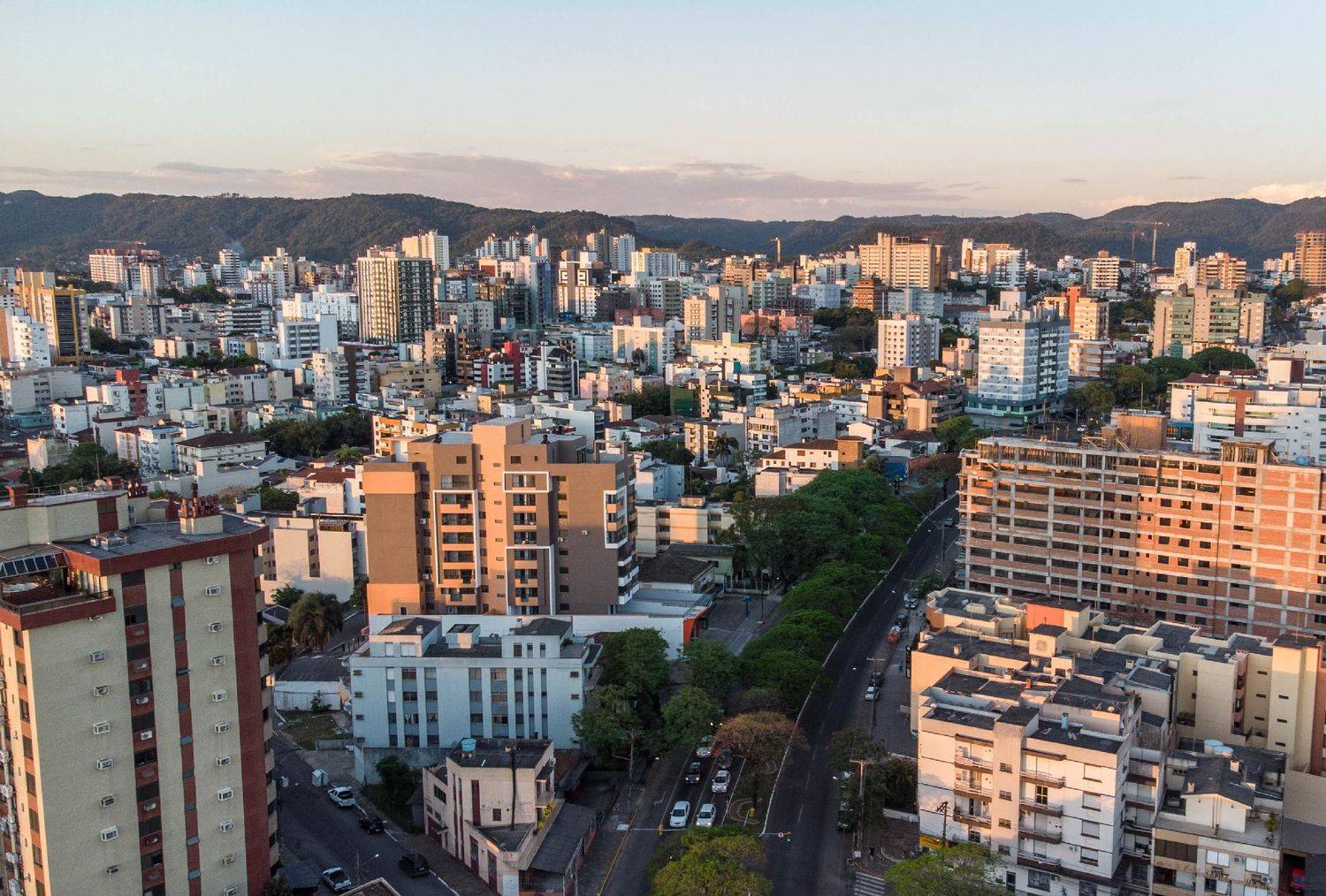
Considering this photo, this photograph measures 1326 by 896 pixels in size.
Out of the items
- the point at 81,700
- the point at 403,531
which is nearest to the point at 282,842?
the point at 81,700

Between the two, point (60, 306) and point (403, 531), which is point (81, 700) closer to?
point (403, 531)

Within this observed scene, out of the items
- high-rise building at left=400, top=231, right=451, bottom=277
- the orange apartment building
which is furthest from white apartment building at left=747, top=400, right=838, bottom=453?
high-rise building at left=400, top=231, right=451, bottom=277

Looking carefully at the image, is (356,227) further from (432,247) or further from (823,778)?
(823,778)

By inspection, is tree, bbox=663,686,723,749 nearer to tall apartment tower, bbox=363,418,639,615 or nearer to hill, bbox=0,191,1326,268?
tall apartment tower, bbox=363,418,639,615

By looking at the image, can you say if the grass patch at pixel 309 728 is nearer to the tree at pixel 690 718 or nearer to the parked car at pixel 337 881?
the parked car at pixel 337 881

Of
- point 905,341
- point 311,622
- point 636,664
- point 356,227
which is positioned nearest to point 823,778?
point 636,664
